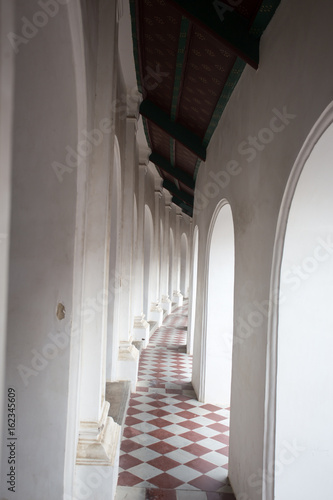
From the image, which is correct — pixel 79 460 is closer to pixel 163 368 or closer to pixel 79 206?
pixel 79 206

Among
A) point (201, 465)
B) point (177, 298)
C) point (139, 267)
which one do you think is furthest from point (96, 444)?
point (177, 298)

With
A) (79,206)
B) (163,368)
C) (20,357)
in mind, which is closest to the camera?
(20,357)

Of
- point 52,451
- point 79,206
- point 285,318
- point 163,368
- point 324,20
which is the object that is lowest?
point 163,368

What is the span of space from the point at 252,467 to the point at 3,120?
150 inches

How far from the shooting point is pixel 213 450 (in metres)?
5.86

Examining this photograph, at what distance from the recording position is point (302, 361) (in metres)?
3.43

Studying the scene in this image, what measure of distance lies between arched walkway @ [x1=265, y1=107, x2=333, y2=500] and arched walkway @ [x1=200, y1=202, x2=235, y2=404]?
4.08m

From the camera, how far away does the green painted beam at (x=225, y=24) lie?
13.6 feet

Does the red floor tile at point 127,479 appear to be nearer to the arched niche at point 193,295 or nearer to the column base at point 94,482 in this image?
the column base at point 94,482

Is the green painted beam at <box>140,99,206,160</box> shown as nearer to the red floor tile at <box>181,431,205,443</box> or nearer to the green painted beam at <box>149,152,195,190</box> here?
the green painted beam at <box>149,152,195,190</box>

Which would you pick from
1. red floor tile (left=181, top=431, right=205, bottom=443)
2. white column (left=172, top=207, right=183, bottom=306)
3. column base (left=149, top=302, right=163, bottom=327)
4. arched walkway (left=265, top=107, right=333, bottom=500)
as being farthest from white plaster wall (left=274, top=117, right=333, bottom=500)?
white column (left=172, top=207, right=183, bottom=306)

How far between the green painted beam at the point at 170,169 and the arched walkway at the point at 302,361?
9278 millimetres

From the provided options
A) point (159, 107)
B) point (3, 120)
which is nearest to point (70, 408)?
point (3, 120)

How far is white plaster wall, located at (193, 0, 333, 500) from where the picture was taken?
2838 mm
